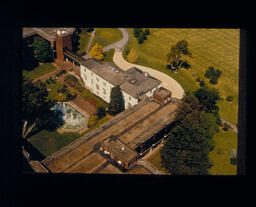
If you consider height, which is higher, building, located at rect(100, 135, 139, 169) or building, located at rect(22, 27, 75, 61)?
building, located at rect(22, 27, 75, 61)

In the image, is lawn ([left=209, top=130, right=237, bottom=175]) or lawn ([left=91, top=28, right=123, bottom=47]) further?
lawn ([left=91, top=28, right=123, bottom=47])

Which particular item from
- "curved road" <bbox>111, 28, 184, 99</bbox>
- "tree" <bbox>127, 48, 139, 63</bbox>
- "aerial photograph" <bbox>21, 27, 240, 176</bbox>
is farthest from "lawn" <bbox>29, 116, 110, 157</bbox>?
"tree" <bbox>127, 48, 139, 63</bbox>

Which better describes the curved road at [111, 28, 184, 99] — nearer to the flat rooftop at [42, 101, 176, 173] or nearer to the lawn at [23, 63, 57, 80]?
the flat rooftop at [42, 101, 176, 173]

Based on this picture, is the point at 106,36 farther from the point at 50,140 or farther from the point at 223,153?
the point at 223,153

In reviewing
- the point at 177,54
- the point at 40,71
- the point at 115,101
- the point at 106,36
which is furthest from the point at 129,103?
the point at 106,36

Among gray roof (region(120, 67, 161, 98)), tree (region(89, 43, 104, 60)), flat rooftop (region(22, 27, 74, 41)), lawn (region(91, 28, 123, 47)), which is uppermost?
flat rooftop (region(22, 27, 74, 41))
